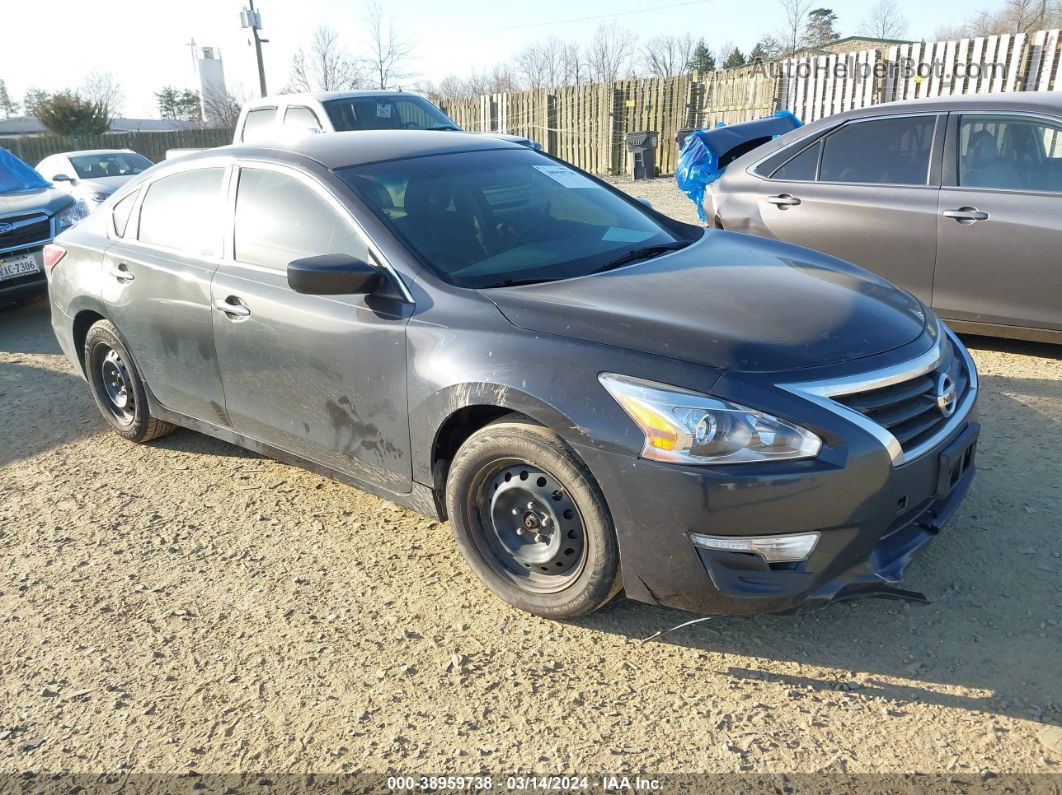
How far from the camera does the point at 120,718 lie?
2738 millimetres

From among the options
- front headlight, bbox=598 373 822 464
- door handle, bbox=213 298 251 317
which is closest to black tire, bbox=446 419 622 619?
front headlight, bbox=598 373 822 464

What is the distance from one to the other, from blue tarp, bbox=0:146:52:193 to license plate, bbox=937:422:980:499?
9.36 metres

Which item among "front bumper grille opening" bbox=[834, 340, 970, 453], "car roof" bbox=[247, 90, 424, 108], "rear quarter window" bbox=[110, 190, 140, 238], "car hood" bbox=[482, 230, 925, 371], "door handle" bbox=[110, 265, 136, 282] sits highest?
"car roof" bbox=[247, 90, 424, 108]

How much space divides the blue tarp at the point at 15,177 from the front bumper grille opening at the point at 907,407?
920 cm

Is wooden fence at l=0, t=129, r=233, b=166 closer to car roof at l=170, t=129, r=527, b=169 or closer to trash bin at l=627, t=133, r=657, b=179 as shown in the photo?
trash bin at l=627, t=133, r=657, b=179

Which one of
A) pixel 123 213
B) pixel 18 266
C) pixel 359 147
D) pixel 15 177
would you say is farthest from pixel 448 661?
pixel 15 177

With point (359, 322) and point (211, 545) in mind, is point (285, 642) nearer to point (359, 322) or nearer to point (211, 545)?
point (211, 545)

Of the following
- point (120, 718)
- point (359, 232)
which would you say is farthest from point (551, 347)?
point (120, 718)

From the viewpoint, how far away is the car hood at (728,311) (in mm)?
2721

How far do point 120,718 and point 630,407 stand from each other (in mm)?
1914

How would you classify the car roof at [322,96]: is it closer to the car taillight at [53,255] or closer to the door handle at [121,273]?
the car taillight at [53,255]

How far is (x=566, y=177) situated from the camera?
14.0 ft

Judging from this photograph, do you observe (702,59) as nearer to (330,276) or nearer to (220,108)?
(220,108)

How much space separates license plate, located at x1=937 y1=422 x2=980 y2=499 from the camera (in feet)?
9.25
